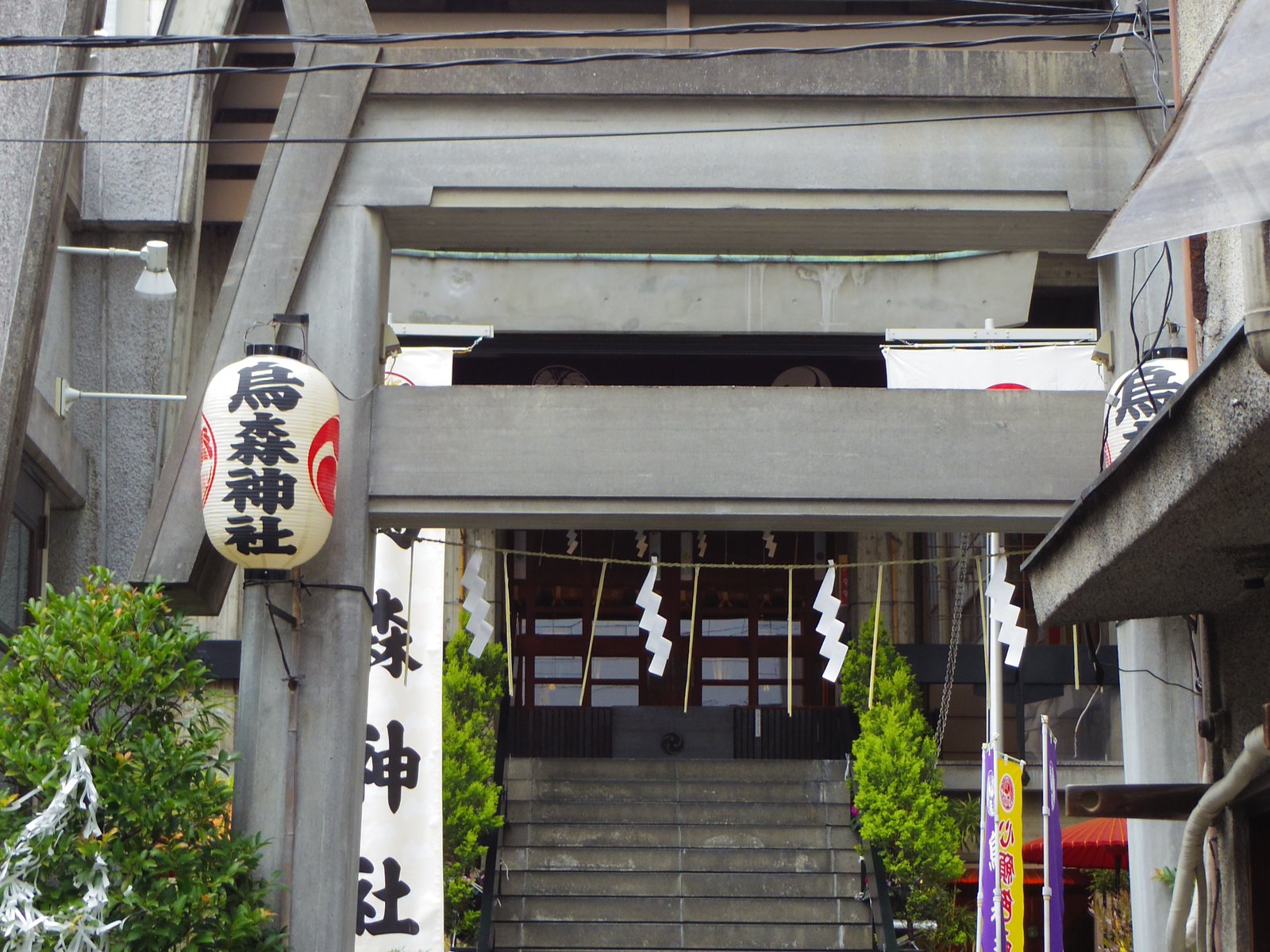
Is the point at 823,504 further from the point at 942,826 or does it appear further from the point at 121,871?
the point at 942,826

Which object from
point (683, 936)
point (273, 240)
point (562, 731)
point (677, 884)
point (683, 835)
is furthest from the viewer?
point (562, 731)

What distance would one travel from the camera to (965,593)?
20.0 meters

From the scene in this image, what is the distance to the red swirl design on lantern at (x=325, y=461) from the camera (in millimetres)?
9383

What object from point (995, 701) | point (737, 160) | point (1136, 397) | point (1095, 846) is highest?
point (737, 160)

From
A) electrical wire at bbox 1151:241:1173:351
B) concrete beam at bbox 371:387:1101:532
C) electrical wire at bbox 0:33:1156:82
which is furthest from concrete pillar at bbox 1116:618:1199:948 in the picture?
electrical wire at bbox 0:33:1156:82

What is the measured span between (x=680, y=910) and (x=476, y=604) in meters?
4.47

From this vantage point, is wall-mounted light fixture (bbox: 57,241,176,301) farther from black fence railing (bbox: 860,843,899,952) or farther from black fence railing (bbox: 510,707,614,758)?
black fence railing (bbox: 860,843,899,952)

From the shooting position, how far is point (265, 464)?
9242 millimetres

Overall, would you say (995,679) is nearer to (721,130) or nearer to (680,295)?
(680,295)

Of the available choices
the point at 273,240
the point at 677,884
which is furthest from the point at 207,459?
the point at 677,884

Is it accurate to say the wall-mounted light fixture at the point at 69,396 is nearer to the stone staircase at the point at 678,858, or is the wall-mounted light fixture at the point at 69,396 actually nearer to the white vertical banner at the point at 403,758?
the white vertical banner at the point at 403,758

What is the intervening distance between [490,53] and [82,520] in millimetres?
7948

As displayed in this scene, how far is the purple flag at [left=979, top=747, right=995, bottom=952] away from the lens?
12602 mm

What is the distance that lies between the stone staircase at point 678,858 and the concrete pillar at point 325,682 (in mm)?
6520
